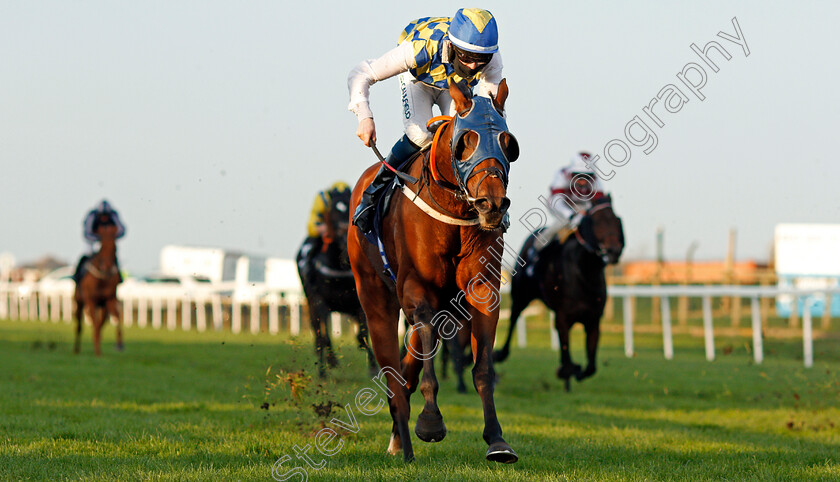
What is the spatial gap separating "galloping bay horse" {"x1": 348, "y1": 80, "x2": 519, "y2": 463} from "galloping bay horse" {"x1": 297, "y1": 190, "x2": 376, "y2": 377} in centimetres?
565

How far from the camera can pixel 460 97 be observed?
4191 mm

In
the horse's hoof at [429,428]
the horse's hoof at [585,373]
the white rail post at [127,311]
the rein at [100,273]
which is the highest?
the rein at [100,273]

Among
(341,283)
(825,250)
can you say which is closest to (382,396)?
(341,283)

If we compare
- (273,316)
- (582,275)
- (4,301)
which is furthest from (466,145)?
(4,301)

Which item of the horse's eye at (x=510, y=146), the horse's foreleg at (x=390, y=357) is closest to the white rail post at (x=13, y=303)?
the horse's foreleg at (x=390, y=357)

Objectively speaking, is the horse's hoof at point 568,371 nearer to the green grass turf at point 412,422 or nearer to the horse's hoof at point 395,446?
the green grass turf at point 412,422

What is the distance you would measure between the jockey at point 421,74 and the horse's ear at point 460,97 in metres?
0.33

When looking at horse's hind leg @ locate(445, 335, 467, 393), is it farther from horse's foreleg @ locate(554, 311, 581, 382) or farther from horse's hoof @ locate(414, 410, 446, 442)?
horse's hoof @ locate(414, 410, 446, 442)

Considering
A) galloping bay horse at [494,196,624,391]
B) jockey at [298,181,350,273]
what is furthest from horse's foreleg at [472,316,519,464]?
jockey at [298,181,350,273]

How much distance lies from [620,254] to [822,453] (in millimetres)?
3975

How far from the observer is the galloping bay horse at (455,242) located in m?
3.96

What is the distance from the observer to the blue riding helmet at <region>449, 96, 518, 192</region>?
3.94 meters

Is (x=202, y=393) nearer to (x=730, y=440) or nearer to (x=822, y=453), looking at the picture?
(x=730, y=440)

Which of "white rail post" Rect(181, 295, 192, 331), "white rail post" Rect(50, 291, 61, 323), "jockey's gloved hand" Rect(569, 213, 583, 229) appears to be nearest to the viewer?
"jockey's gloved hand" Rect(569, 213, 583, 229)
